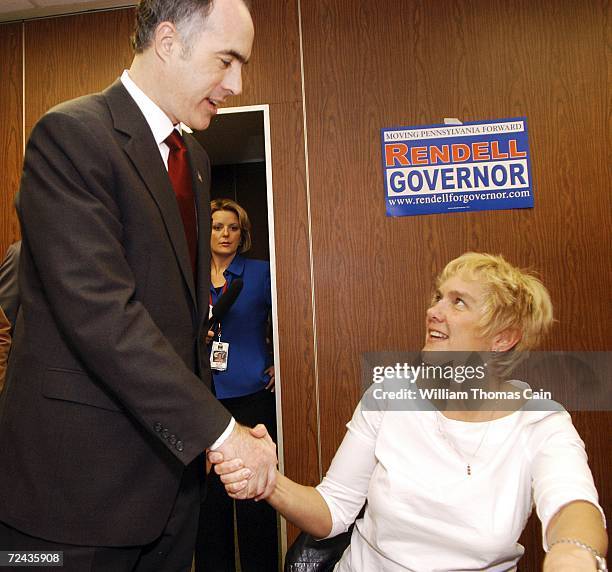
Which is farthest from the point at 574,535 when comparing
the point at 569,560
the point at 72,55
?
the point at 72,55

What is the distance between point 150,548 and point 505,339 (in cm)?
90

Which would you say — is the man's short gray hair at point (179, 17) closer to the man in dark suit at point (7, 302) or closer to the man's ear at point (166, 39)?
the man's ear at point (166, 39)

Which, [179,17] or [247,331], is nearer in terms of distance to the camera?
[179,17]

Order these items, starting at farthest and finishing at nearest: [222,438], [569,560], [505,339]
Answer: [505,339] → [222,438] → [569,560]

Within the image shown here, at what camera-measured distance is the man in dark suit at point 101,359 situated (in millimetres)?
1000

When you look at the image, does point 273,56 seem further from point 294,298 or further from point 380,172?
point 294,298

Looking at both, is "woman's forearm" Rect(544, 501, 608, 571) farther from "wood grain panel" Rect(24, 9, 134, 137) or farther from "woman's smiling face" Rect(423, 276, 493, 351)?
"wood grain panel" Rect(24, 9, 134, 137)

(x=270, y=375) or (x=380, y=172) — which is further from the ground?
(x=380, y=172)

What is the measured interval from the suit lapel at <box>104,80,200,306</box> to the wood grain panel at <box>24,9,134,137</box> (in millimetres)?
2095

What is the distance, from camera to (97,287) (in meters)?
1.00

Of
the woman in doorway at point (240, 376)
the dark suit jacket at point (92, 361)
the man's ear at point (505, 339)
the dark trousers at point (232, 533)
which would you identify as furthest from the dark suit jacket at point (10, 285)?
Answer: the man's ear at point (505, 339)

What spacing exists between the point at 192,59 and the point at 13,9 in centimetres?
237

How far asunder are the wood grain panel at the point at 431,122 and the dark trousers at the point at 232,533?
0.41 meters

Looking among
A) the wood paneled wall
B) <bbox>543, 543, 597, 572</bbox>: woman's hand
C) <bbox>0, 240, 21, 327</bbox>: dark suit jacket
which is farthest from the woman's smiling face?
<bbox>0, 240, 21, 327</bbox>: dark suit jacket
